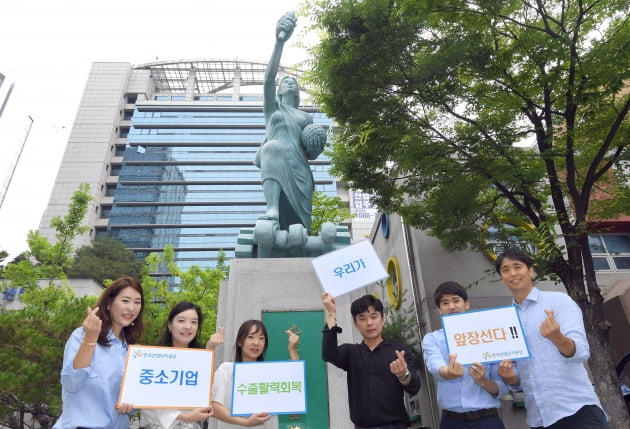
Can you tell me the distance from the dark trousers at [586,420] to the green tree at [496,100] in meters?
3.89

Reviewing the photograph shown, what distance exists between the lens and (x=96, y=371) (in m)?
2.19

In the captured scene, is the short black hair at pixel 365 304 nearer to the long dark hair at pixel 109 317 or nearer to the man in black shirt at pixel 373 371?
the man in black shirt at pixel 373 371

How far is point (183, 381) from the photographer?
2.38 m

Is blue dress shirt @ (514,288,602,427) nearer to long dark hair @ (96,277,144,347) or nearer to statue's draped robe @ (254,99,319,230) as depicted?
long dark hair @ (96,277,144,347)

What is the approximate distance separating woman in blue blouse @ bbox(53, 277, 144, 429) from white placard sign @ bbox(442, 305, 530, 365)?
5.75ft

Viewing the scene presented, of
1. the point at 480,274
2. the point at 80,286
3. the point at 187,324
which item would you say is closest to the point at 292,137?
the point at 187,324

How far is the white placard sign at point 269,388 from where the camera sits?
2502 millimetres

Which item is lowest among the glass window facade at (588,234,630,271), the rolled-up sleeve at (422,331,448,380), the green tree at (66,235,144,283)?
the rolled-up sleeve at (422,331,448,380)

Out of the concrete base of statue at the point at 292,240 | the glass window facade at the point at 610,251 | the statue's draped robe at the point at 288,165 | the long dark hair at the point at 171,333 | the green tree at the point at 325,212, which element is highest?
the green tree at the point at 325,212

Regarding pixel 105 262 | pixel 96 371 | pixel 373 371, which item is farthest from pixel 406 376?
pixel 105 262

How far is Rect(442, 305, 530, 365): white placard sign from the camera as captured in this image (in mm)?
2207

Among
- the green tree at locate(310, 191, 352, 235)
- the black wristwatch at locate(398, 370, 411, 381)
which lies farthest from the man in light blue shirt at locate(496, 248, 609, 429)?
the green tree at locate(310, 191, 352, 235)

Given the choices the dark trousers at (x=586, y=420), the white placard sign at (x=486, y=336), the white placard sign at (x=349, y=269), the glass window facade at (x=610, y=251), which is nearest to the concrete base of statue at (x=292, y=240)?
the white placard sign at (x=349, y=269)

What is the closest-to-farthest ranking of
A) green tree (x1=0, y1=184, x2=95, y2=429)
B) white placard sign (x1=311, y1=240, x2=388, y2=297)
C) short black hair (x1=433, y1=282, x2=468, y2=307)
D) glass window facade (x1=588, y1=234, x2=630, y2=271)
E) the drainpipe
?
short black hair (x1=433, y1=282, x2=468, y2=307), white placard sign (x1=311, y1=240, x2=388, y2=297), green tree (x1=0, y1=184, x2=95, y2=429), the drainpipe, glass window facade (x1=588, y1=234, x2=630, y2=271)
